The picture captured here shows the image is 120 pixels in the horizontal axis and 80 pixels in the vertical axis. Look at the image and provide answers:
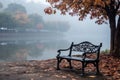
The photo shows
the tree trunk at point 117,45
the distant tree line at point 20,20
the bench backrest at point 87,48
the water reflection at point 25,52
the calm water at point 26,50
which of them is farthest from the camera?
the distant tree line at point 20,20

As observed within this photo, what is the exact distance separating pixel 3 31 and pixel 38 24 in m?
25.4

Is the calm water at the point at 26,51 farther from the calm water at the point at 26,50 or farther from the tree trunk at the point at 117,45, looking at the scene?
the tree trunk at the point at 117,45

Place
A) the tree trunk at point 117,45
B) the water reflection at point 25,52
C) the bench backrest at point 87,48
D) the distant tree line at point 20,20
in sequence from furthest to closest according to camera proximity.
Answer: the distant tree line at point 20,20
the water reflection at point 25,52
the tree trunk at point 117,45
the bench backrest at point 87,48

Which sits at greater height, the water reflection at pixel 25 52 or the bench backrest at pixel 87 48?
the bench backrest at pixel 87 48

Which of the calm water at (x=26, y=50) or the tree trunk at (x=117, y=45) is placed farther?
the calm water at (x=26, y=50)

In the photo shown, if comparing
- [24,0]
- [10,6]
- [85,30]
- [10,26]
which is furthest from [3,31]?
[85,30]

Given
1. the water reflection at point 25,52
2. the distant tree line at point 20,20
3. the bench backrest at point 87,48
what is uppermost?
the distant tree line at point 20,20

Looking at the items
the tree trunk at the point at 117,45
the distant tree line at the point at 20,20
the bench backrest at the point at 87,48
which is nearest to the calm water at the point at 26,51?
the tree trunk at the point at 117,45

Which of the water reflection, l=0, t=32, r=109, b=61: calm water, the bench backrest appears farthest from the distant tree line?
the bench backrest

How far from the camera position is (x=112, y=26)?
14.4 metres

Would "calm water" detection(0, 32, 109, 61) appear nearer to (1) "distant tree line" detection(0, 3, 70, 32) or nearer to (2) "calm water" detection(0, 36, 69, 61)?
(2) "calm water" detection(0, 36, 69, 61)

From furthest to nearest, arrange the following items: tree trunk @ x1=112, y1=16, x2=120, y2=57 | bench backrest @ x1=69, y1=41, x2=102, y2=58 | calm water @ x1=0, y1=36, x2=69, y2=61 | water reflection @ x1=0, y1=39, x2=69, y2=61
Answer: calm water @ x1=0, y1=36, x2=69, y2=61 → water reflection @ x1=0, y1=39, x2=69, y2=61 → tree trunk @ x1=112, y1=16, x2=120, y2=57 → bench backrest @ x1=69, y1=41, x2=102, y2=58

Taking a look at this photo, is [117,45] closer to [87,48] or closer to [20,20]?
[87,48]

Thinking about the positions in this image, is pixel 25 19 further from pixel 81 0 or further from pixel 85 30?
pixel 85 30
